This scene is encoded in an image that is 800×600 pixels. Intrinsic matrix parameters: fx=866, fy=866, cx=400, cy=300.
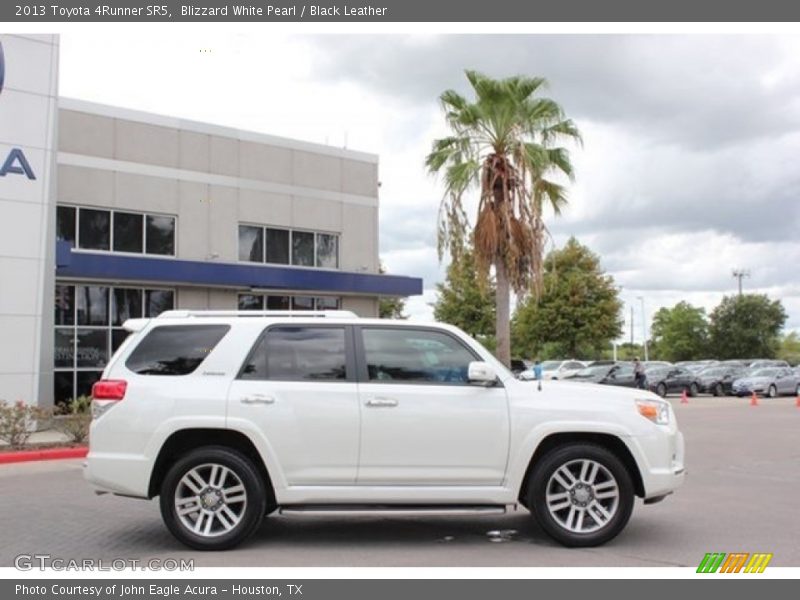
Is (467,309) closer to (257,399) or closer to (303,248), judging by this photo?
(303,248)

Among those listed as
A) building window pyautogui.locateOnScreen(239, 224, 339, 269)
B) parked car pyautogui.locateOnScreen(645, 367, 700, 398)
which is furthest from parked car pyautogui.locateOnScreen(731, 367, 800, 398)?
building window pyautogui.locateOnScreen(239, 224, 339, 269)

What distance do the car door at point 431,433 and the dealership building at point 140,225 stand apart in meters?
11.5

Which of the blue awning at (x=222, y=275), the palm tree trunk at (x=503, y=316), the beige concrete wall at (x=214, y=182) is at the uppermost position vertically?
the beige concrete wall at (x=214, y=182)

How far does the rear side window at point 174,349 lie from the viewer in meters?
7.15

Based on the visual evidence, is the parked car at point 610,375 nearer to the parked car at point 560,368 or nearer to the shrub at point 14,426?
the parked car at point 560,368

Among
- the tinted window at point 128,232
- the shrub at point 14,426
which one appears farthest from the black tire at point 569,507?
the tinted window at point 128,232

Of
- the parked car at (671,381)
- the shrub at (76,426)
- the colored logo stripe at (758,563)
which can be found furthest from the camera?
the parked car at (671,381)

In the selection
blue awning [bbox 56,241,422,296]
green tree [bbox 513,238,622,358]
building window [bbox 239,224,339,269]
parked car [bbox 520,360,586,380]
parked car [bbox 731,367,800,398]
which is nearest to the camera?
blue awning [bbox 56,241,422,296]

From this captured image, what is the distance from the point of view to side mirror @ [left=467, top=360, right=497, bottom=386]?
688 cm

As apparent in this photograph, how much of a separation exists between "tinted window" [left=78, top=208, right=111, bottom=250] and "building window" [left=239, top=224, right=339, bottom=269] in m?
3.86

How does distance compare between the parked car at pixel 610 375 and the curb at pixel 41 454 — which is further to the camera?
the parked car at pixel 610 375

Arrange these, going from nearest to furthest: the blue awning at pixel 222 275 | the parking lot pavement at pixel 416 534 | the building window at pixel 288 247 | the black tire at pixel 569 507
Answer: the parking lot pavement at pixel 416 534 < the black tire at pixel 569 507 < the blue awning at pixel 222 275 < the building window at pixel 288 247

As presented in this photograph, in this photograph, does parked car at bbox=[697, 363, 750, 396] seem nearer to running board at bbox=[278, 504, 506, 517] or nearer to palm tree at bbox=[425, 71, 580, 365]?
palm tree at bbox=[425, 71, 580, 365]
